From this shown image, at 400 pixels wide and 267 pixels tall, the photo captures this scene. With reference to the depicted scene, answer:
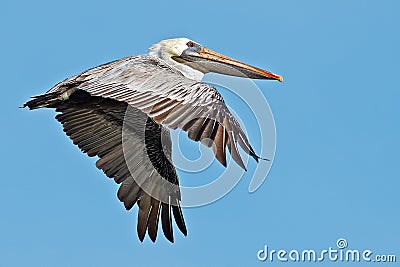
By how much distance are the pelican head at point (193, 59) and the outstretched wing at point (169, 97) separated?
55.3 inches

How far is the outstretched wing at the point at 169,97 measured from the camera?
1035cm

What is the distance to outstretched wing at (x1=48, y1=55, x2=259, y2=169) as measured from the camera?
34.0ft

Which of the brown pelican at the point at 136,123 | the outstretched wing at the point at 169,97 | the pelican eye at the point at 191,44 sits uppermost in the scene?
the pelican eye at the point at 191,44

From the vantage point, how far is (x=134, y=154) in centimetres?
1530

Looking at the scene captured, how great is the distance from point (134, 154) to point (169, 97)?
4.01 metres

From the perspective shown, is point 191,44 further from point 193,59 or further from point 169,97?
point 169,97

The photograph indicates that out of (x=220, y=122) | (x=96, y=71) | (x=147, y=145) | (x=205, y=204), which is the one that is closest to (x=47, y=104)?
(x=96, y=71)

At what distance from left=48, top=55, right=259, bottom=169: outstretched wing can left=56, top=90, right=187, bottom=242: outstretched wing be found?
1.40 metres

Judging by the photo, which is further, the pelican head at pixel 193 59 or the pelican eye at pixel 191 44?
the pelican eye at pixel 191 44

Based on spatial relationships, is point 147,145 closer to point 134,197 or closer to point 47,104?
point 134,197

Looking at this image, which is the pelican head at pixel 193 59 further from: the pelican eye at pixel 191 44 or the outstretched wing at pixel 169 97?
the outstretched wing at pixel 169 97

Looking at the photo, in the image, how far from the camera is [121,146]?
15.3m

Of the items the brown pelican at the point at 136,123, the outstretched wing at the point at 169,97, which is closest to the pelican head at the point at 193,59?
the brown pelican at the point at 136,123

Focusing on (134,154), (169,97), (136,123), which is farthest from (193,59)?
(169,97)
